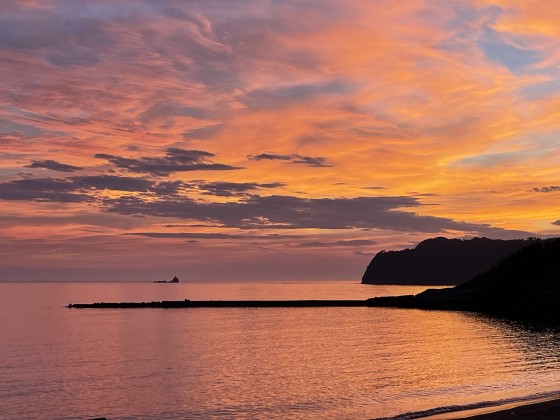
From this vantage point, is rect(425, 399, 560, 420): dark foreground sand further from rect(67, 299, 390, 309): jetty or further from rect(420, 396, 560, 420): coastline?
rect(67, 299, 390, 309): jetty

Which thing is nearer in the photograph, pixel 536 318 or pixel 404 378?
pixel 404 378

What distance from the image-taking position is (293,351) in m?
69.4

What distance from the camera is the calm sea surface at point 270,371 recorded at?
39375 millimetres

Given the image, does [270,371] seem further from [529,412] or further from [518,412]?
[529,412]

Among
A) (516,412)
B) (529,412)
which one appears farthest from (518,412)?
(529,412)

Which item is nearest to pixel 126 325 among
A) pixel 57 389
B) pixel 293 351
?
pixel 293 351

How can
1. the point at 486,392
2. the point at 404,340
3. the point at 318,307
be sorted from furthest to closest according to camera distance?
the point at 318,307 → the point at 404,340 → the point at 486,392

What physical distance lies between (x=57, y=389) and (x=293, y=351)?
1174 inches

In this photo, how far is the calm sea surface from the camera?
3938 centimetres

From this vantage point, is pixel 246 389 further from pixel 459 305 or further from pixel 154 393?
pixel 459 305

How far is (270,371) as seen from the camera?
177 feet

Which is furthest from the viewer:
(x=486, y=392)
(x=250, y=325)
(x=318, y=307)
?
(x=318, y=307)

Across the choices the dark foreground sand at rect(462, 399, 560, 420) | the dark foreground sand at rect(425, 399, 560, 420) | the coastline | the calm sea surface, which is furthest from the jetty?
the dark foreground sand at rect(462, 399, 560, 420)

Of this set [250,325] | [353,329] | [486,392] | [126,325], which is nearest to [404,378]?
[486,392]
